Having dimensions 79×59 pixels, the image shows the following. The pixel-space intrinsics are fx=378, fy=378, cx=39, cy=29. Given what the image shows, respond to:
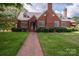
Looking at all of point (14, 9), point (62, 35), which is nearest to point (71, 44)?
point (62, 35)

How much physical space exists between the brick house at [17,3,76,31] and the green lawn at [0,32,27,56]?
110 mm

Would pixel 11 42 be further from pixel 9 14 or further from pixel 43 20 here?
pixel 43 20

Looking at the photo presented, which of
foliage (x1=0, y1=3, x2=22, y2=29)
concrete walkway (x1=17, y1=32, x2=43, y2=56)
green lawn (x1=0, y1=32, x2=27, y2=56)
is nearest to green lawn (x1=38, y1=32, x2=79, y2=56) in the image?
concrete walkway (x1=17, y1=32, x2=43, y2=56)

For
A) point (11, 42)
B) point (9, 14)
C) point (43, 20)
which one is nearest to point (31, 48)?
point (11, 42)

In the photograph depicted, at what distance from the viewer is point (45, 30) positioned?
13.8ft

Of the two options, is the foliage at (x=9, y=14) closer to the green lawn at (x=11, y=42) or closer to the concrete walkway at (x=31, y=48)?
the green lawn at (x=11, y=42)

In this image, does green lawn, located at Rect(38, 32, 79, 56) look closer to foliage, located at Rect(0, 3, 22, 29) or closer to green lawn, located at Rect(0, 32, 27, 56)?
green lawn, located at Rect(0, 32, 27, 56)

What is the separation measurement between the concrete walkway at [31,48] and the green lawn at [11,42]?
0.16 feet

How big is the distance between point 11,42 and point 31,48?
0.76 feet

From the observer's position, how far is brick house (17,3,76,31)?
4152mm

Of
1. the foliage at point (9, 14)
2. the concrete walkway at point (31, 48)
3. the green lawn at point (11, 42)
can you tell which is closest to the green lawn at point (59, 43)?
the concrete walkway at point (31, 48)

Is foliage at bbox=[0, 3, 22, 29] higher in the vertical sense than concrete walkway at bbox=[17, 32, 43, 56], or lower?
higher

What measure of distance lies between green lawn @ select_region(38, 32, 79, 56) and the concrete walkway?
0.05 m

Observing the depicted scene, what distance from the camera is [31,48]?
4117mm
